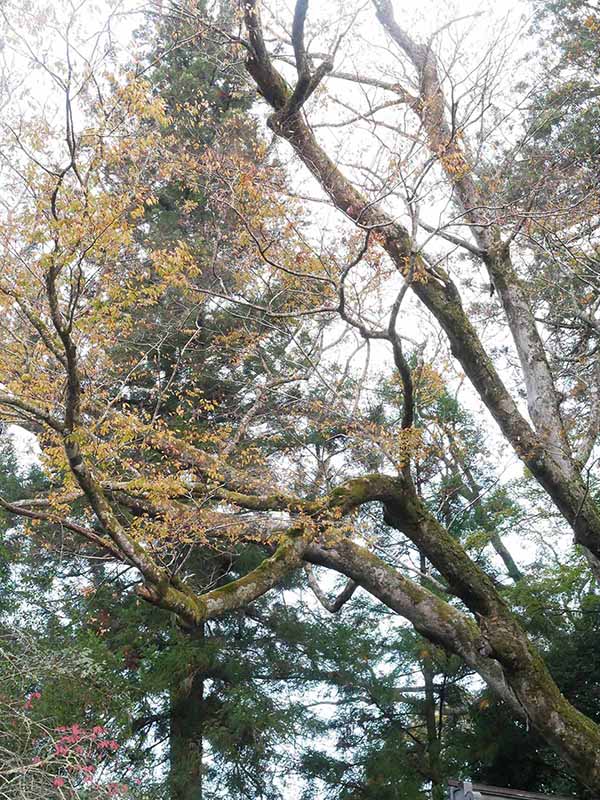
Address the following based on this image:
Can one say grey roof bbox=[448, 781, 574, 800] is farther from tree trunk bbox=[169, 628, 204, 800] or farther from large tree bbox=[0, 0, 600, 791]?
tree trunk bbox=[169, 628, 204, 800]

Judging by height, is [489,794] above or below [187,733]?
below

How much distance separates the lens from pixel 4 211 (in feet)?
16.8

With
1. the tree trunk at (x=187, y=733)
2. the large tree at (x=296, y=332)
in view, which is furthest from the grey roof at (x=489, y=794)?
the tree trunk at (x=187, y=733)

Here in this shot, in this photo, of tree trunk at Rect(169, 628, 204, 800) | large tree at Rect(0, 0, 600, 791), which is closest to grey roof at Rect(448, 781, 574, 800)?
large tree at Rect(0, 0, 600, 791)

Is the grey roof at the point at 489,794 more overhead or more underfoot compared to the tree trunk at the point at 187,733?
more underfoot

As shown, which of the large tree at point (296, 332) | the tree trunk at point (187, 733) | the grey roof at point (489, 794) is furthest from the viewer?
Result: the tree trunk at point (187, 733)

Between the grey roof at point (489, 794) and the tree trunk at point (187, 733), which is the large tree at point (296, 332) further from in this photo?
the tree trunk at point (187, 733)

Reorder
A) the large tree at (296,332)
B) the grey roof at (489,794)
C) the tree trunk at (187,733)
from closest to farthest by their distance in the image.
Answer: the large tree at (296,332) < the grey roof at (489,794) < the tree trunk at (187,733)

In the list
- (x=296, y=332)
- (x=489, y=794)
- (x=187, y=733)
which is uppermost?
(x=296, y=332)

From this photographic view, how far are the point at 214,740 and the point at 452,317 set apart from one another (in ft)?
15.6

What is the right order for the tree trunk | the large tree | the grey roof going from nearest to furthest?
the large tree → the grey roof → the tree trunk

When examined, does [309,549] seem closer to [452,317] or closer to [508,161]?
[452,317]

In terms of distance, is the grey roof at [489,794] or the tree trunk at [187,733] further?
the tree trunk at [187,733]

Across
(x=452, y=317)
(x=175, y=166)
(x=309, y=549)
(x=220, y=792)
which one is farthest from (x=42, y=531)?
(x=452, y=317)
